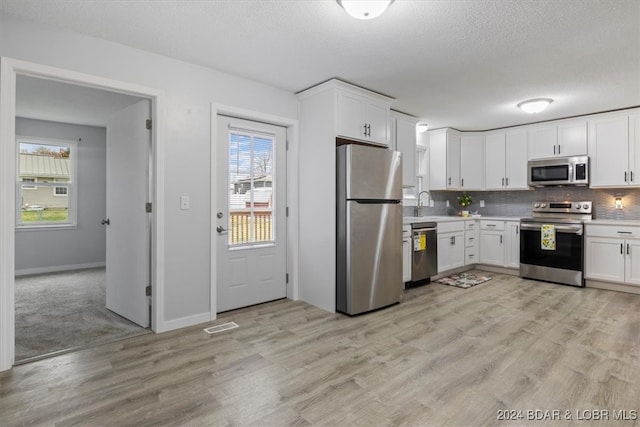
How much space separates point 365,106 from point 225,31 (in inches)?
69.2

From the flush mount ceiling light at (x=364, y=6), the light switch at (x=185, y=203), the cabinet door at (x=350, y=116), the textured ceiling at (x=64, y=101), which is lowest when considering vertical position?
the light switch at (x=185, y=203)

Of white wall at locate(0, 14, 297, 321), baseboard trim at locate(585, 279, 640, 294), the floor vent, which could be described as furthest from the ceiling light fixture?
the floor vent

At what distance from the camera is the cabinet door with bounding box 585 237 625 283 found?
4.29 m

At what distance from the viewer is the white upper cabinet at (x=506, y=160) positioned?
5.34 metres

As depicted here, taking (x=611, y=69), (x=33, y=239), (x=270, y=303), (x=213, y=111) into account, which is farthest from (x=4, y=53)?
(x=611, y=69)

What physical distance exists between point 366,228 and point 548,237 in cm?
303

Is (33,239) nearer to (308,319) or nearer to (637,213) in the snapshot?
(308,319)

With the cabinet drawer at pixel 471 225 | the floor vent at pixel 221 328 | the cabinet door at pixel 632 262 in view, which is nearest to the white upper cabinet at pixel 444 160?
the cabinet drawer at pixel 471 225

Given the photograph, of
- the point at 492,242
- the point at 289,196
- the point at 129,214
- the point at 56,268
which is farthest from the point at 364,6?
the point at 56,268

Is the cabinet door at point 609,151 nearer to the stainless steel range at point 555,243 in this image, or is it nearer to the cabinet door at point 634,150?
the cabinet door at point 634,150

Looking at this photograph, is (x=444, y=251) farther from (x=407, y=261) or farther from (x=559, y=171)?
(x=559, y=171)

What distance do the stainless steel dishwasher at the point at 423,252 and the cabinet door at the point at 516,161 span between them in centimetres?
180

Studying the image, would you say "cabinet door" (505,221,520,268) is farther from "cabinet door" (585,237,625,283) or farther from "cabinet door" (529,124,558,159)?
"cabinet door" (529,124,558,159)

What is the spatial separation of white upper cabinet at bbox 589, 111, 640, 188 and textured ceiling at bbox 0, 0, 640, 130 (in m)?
0.81
